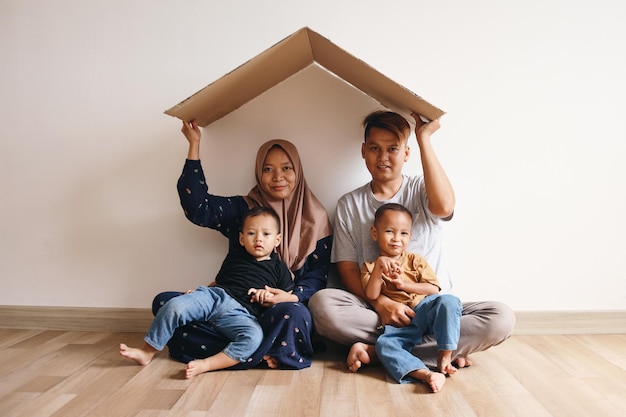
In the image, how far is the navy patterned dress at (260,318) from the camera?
1865 mm

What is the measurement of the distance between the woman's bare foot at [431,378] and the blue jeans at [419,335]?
2 cm

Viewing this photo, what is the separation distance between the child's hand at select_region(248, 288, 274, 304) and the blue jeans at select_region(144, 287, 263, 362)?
0.05m

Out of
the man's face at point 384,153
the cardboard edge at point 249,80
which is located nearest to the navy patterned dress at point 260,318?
the cardboard edge at point 249,80

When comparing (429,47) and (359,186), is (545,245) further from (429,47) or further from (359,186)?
(429,47)

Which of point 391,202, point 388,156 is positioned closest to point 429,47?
point 388,156

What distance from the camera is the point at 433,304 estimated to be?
179cm

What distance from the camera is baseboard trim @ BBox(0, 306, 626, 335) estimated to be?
2.29 metres

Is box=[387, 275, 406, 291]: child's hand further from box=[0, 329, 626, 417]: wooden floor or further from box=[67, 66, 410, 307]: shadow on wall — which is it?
box=[67, 66, 410, 307]: shadow on wall

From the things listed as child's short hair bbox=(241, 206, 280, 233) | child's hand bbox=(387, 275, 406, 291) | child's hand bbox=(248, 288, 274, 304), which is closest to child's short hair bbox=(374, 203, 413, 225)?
child's hand bbox=(387, 275, 406, 291)

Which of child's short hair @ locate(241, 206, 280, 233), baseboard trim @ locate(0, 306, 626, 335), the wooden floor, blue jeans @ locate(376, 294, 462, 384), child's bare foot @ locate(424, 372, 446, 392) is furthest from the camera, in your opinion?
baseboard trim @ locate(0, 306, 626, 335)

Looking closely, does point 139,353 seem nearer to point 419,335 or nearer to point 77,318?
point 77,318

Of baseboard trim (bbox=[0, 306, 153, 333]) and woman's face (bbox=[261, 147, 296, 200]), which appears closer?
woman's face (bbox=[261, 147, 296, 200])

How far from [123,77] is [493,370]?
1.89m

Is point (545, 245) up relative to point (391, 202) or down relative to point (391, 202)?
down
